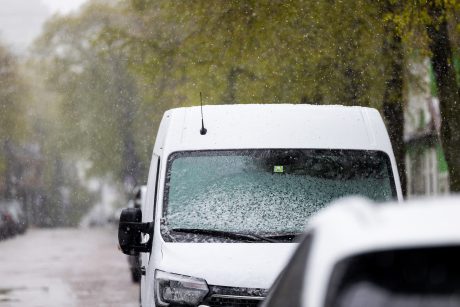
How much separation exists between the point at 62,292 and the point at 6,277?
542cm

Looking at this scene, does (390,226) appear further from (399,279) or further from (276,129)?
(276,129)

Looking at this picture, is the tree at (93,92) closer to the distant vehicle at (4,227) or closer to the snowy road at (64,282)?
the distant vehicle at (4,227)

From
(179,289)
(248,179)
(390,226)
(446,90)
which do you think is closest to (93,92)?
(446,90)

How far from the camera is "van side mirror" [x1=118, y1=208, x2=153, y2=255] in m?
8.04

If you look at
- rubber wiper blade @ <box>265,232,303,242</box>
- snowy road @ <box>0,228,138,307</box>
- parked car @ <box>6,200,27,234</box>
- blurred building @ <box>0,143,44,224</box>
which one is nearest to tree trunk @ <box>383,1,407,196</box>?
snowy road @ <box>0,228,138,307</box>

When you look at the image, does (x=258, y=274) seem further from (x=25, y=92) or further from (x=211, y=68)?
(x=25, y=92)

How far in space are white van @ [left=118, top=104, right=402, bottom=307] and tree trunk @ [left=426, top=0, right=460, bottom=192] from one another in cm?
1076

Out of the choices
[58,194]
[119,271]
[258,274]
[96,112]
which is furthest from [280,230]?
[58,194]

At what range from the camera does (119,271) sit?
2822 cm

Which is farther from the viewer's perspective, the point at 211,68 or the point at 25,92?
the point at 25,92

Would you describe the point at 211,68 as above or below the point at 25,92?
above

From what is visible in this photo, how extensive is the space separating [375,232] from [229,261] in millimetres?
4969

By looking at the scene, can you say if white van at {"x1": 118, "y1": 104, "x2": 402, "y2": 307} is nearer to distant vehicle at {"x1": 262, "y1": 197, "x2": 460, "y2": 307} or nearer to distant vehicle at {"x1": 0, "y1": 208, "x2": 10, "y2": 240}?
distant vehicle at {"x1": 262, "y1": 197, "x2": 460, "y2": 307}

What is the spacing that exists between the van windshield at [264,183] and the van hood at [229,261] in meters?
0.30
